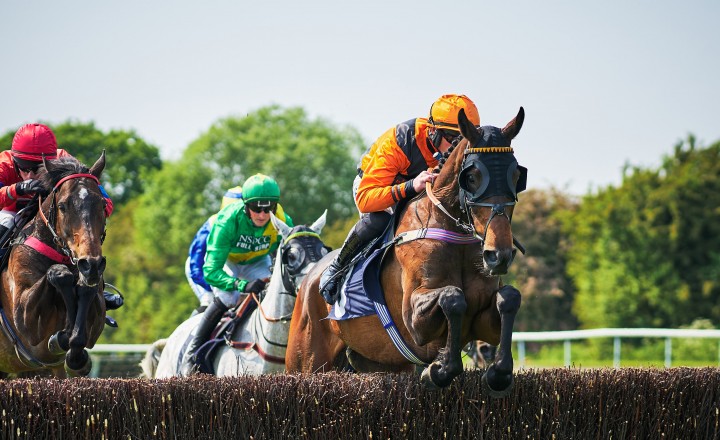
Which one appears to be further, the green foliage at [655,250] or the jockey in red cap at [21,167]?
the green foliage at [655,250]

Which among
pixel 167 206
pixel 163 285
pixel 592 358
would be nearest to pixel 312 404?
pixel 592 358

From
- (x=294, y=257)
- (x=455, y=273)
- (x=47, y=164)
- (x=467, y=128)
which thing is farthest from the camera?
(x=294, y=257)

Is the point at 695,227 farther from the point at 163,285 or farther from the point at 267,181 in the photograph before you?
the point at 267,181

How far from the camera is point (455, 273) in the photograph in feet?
20.8

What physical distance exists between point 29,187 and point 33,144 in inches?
16.5

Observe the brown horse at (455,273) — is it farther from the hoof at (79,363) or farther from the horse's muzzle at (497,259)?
the hoof at (79,363)

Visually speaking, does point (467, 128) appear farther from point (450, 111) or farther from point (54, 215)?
point (54, 215)

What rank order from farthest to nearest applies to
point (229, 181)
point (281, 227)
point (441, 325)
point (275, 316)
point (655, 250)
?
point (229, 181)
point (655, 250)
point (281, 227)
point (275, 316)
point (441, 325)

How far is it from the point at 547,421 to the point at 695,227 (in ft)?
78.8

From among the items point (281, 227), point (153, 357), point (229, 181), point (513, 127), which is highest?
point (229, 181)

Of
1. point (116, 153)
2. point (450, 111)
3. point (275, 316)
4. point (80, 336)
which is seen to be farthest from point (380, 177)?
point (116, 153)

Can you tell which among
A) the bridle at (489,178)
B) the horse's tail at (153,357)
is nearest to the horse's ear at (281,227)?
the horse's tail at (153,357)

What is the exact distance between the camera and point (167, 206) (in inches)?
1683

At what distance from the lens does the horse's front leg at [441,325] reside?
5832 mm
